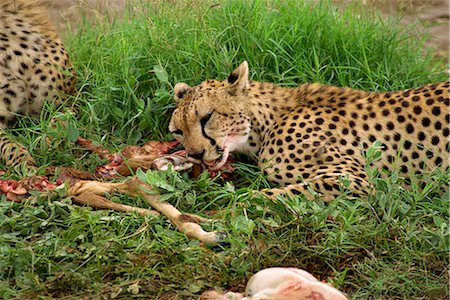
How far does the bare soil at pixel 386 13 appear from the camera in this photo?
655 centimetres

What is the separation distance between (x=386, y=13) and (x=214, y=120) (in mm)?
3420

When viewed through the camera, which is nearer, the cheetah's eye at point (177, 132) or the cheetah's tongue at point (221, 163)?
the cheetah's tongue at point (221, 163)

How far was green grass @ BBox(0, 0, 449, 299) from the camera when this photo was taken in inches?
154

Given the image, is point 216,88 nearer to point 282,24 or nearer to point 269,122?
point 269,122

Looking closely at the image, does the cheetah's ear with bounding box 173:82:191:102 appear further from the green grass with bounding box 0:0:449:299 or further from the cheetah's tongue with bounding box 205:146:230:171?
the cheetah's tongue with bounding box 205:146:230:171

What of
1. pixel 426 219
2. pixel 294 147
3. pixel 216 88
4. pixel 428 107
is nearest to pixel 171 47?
pixel 216 88

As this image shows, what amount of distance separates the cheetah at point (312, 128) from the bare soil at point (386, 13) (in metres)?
1.26

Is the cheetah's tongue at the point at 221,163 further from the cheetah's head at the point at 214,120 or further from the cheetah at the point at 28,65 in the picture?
the cheetah at the point at 28,65

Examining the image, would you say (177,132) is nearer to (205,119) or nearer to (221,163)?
(205,119)

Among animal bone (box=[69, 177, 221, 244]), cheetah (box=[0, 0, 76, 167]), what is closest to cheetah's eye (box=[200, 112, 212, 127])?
animal bone (box=[69, 177, 221, 244])

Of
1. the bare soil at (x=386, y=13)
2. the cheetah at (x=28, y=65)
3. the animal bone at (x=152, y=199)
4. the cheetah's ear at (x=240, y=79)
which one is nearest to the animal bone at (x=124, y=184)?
the animal bone at (x=152, y=199)

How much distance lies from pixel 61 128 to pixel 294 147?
1.30 meters

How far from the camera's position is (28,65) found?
5.71m

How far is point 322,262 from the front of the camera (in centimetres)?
403
